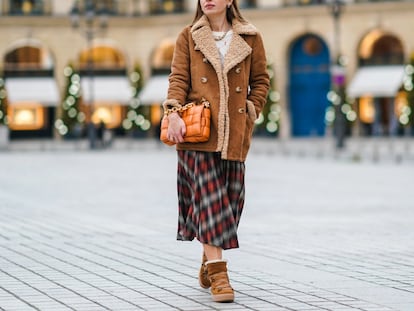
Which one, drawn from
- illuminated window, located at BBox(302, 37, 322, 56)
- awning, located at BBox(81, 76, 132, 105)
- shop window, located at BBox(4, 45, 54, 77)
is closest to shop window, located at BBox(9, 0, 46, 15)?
shop window, located at BBox(4, 45, 54, 77)

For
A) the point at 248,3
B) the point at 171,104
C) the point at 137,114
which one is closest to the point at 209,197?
the point at 171,104

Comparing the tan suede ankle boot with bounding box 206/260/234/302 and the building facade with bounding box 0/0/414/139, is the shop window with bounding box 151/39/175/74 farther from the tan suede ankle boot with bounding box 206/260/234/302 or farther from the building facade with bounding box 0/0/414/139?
the tan suede ankle boot with bounding box 206/260/234/302

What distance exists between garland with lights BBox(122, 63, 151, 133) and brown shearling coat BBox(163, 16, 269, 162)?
51.2 m

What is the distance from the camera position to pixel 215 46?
9117mm

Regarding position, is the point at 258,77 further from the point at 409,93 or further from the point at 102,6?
the point at 102,6

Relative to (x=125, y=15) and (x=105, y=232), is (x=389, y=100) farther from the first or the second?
(x=105, y=232)

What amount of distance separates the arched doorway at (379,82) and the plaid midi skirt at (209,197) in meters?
46.3

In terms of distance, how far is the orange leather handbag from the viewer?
8.78 m

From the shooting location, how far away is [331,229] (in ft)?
48.6

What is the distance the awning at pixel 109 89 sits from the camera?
204 feet

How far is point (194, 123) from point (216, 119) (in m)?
0.20

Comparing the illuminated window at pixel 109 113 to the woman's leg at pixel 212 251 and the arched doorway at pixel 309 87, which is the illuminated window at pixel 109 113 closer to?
the arched doorway at pixel 309 87

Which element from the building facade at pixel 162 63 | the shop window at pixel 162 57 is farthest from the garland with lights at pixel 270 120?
the shop window at pixel 162 57

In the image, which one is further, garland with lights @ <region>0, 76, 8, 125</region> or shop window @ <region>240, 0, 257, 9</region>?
shop window @ <region>240, 0, 257, 9</region>
